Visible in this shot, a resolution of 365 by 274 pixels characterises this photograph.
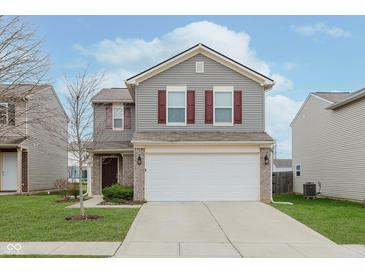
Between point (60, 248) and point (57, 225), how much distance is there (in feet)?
10.4

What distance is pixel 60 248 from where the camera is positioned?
403 inches

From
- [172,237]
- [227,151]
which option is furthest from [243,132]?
[172,237]

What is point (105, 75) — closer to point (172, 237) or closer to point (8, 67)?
point (8, 67)

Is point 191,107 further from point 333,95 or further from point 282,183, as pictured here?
point 282,183

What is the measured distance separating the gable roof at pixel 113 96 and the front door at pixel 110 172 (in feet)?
10.8

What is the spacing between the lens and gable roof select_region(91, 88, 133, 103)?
24.4m

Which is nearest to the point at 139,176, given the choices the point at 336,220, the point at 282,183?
the point at 336,220

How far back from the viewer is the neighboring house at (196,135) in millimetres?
20156

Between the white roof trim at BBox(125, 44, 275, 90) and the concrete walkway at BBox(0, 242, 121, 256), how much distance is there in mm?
11498

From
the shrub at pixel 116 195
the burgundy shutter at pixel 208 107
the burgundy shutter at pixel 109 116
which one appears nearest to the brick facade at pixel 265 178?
the burgundy shutter at pixel 208 107

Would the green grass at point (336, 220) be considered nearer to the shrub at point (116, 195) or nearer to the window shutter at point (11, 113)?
the shrub at point (116, 195)

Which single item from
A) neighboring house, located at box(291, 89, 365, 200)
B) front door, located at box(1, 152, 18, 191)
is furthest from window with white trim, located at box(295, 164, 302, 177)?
front door, located at box(1, 152, 18, 191)

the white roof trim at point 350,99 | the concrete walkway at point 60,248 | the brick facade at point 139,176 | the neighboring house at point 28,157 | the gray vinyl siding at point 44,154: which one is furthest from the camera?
the gray vinyl siding at point 44,154

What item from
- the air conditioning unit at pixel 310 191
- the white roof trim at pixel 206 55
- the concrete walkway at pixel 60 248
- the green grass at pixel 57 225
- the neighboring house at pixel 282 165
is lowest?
the neighboring house at pixel 282 165
